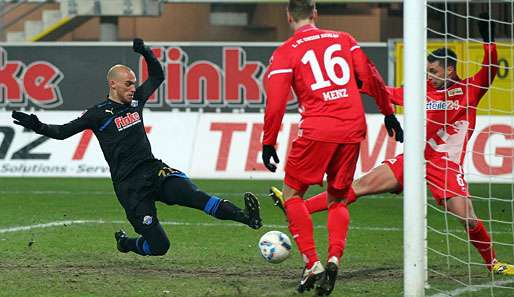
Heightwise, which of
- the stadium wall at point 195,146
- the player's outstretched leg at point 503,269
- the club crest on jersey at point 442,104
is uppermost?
the club crest on jersey at point 442,104

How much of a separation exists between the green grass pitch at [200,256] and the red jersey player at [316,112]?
0.47 meters

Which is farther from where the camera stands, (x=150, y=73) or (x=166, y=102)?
(x=166, y=102)

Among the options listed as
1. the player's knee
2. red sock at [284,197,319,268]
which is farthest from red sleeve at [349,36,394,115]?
the player's knee

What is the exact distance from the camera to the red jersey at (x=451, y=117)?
9281 mm

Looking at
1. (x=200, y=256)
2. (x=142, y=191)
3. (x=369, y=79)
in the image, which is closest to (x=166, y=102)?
(x=200, y=256)

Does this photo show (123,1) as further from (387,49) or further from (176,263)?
(176,263)

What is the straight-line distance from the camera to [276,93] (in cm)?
772

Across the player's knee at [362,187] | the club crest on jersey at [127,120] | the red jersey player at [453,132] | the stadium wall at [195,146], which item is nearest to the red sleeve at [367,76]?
the red jersey player at [453,132]

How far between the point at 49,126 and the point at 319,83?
7.55ft

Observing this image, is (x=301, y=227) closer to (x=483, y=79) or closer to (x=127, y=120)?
(x=127, y=120)

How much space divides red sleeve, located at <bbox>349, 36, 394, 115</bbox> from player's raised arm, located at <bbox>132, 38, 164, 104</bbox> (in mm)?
2164

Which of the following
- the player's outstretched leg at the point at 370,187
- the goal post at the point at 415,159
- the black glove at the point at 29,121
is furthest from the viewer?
the player's outstretched leg at the point at 370,187

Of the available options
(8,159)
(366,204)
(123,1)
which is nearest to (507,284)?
(366,204)

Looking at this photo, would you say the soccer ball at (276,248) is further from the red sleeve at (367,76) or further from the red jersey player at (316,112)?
the red sleeve at (367,76)
